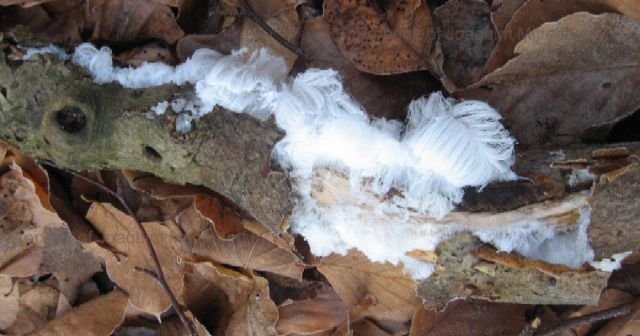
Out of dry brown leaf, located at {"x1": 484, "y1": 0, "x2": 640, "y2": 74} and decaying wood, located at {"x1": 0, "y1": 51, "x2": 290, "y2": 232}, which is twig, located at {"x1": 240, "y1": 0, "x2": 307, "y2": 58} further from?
dry brown leaf, located at {"x1": 484, "y1": 0, "x2": 640, "y2": 74}

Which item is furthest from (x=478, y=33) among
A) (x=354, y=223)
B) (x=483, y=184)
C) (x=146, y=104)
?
(x=146, y=104)

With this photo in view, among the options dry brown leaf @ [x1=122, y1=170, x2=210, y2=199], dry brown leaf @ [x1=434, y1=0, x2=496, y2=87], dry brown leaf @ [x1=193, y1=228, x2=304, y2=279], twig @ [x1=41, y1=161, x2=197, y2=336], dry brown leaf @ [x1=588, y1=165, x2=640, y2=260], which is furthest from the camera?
twig @ [x1=41, y1=161, x2=197, y2=336]

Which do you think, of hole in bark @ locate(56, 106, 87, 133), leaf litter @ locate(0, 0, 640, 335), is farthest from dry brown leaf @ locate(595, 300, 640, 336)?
hole in bark @ locate(56, 106, 87, 133)

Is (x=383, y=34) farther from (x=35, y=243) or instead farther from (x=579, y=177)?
(x=35, y=243)

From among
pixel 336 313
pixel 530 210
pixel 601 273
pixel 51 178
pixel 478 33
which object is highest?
pixel 478 33

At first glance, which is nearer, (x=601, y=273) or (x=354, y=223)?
(x=601, y=273)

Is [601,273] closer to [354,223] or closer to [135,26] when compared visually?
[354,223]
